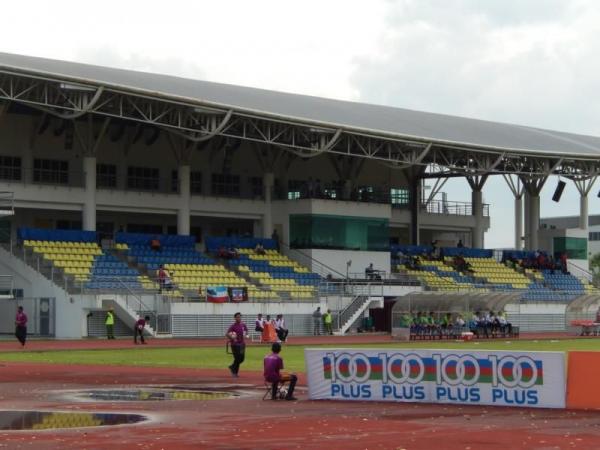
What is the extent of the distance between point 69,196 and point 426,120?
26435 millimetres

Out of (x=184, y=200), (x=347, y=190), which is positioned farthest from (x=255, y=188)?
(x=184, y=200)

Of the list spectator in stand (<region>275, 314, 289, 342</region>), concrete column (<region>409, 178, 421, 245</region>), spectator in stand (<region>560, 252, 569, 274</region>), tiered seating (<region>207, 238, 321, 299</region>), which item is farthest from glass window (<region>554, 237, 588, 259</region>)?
spectator in stand (<region>275, 314, 289, 342</region>)

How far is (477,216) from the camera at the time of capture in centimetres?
9300

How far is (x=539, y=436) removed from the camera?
1998 cm

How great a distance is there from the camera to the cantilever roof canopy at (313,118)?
6197cm

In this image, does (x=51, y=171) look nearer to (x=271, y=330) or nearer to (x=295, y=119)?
(x=295, y=119)

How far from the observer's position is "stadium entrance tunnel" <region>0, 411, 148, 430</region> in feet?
71.4

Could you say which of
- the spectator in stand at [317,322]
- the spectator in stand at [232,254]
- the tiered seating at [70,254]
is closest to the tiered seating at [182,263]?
the spectator in stand at [232,254]

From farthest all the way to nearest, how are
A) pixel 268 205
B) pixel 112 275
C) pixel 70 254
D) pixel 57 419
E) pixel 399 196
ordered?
pixel 399 196 < pixel 268 205 < pixel 70 254 < pixel 112 275 < pixel 57 419

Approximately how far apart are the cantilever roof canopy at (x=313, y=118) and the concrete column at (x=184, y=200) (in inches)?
122

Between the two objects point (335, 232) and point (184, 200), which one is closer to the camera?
point (184, 200)

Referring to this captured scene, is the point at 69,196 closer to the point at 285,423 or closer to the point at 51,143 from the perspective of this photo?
the point at 51,143

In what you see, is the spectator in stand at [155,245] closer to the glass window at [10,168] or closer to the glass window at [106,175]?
the glass window at [106,175]

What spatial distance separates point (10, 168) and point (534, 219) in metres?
40.1
